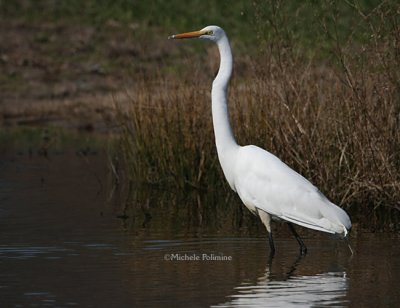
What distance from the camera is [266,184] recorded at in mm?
8180

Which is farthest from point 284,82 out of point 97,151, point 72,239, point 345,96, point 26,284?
point 97,151

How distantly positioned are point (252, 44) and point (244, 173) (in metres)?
13.1

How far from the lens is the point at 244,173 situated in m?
8.33

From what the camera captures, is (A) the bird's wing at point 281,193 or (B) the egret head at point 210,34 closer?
(A) the bird's wing at point 281,193

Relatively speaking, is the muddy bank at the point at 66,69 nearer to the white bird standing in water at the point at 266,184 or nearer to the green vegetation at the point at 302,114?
the green vegetation at the point at 302,114

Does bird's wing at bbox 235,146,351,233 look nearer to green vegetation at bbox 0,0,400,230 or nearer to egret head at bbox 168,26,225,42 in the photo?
egret head at bbox 168,26,225,42

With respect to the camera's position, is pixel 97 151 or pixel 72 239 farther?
pixel 97 151

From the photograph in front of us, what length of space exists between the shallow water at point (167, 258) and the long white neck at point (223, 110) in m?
0.71

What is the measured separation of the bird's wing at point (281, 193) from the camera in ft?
25.5

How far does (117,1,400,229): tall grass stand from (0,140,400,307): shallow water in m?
0.52

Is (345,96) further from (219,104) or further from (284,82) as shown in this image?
(219,104)

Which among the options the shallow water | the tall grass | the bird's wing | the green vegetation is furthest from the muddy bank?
the bird's wing

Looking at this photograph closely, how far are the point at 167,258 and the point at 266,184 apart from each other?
0.91 meters

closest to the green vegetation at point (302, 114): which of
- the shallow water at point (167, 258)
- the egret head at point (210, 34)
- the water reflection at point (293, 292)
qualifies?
the shallow water at point (167, 258)
